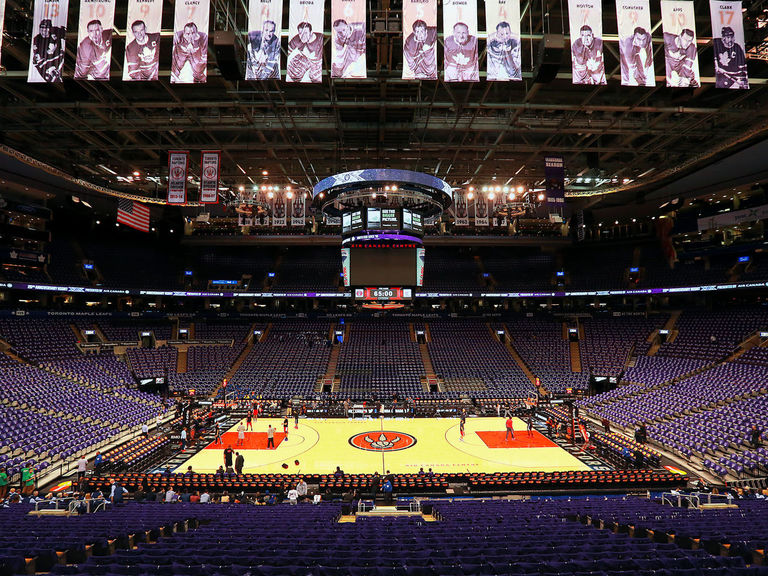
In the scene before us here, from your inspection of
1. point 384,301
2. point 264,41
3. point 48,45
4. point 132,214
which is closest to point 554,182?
point 384,301

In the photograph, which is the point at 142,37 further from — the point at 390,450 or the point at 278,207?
the point at 390,450

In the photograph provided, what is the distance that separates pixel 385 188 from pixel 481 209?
873 cm

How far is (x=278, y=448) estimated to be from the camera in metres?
20.0

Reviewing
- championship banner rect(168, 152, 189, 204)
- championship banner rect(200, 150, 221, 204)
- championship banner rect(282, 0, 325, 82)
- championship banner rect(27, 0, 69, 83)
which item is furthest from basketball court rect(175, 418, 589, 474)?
championship banner rect(27, 0, 69, 83)

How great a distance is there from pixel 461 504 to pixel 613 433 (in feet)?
43.9

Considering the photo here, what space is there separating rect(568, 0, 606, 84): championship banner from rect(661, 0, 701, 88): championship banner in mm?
2059

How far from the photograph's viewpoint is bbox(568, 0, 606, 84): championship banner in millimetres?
10969

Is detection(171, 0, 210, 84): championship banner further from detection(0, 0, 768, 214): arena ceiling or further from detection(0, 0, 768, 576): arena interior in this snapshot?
detection(0, 0, 768, 214): arena ceiling

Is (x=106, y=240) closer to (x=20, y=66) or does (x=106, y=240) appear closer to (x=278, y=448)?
(x=20, y=66)

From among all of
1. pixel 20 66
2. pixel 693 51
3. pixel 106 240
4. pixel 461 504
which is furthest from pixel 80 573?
pixel 106 240

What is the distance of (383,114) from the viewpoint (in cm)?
1669

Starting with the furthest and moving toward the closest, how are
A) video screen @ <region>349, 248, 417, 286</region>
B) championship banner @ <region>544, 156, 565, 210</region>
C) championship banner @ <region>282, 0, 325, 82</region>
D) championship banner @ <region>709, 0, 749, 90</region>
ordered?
video screen @ <region>349, 248, 417, 286</region>
championship banner @ <region>544, 156, 565, 210</region>
championship banner @ <region>709, 0, 749, 90</region>
championship banner @ <region>282, 0, 325, 82</region>

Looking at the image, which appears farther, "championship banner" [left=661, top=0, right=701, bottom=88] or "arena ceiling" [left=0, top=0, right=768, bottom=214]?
"arena ceiling" [left=0, top=0, right=768, bottom=214]

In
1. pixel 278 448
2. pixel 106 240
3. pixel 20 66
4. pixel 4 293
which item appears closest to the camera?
pixel 20 66
